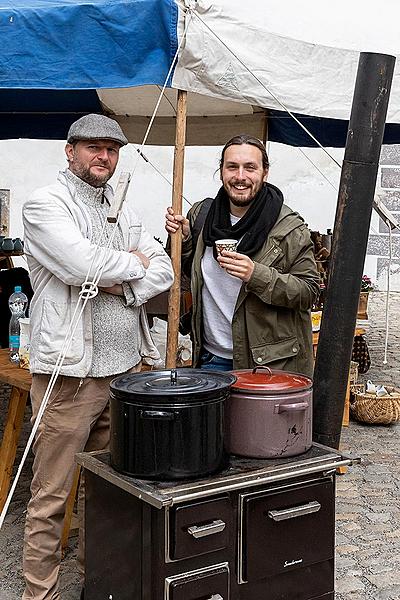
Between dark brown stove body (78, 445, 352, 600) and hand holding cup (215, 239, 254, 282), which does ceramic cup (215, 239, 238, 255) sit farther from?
dark brown stove body (78, 445, 352, 600)

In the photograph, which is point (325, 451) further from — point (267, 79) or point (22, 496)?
point (22, 496)

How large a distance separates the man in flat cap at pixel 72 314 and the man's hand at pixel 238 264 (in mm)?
326

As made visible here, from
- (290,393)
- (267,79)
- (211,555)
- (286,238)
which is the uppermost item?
(267,79)

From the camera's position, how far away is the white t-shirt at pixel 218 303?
3.06m

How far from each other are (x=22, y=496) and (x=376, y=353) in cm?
505

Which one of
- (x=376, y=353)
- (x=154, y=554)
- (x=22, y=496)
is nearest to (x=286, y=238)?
(x=154, y=554)

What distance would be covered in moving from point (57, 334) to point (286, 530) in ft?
3.40

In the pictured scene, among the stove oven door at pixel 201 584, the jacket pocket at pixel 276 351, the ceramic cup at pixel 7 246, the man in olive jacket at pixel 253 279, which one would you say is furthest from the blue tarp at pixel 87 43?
the ceramic cup at pixel 7 246

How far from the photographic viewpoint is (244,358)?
2990mm

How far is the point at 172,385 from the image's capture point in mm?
2379

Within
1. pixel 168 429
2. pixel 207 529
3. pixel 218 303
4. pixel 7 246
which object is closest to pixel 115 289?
pixel 218 303

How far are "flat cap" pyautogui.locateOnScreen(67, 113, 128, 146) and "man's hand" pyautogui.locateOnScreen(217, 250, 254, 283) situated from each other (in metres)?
0.60

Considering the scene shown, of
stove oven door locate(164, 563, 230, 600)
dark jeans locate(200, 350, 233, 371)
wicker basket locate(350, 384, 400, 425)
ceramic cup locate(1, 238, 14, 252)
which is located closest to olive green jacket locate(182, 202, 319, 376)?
dark jeans locate(200, 350, 233, 371)

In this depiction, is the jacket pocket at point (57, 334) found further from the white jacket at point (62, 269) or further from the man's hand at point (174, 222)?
the man's hand at point (174, 222)
